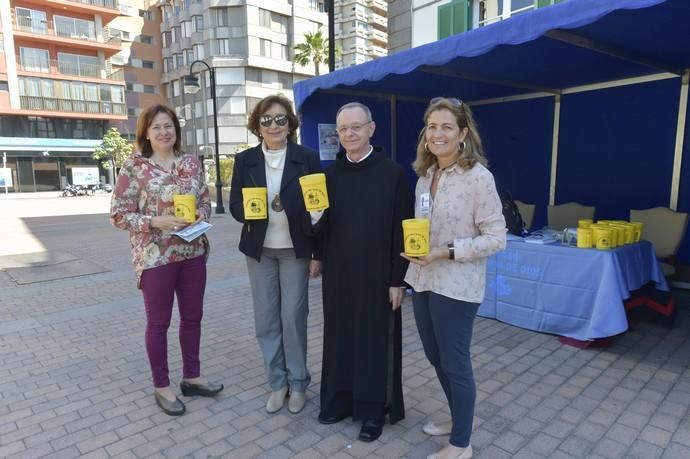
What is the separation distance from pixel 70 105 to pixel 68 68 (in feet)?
9.31

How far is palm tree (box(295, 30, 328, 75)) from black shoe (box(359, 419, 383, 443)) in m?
38.4

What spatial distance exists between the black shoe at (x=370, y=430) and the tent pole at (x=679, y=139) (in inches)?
199

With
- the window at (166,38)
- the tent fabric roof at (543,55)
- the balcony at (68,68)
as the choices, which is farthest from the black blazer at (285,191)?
the window at (166,38)

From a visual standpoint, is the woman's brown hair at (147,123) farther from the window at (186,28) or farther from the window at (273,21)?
the window at (186,28)

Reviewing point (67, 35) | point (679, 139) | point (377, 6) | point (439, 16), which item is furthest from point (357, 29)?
point (679, 139)

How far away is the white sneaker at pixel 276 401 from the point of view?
2.91 metres

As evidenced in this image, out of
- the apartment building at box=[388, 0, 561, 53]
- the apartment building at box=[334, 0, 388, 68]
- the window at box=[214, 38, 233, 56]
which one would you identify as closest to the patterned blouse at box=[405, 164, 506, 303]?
the apartment building at box=[388, 0, 561, 53]

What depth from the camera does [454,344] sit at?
2145 millimetres

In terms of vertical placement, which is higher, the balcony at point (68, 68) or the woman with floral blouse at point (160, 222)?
the balcony at point (68, 68)

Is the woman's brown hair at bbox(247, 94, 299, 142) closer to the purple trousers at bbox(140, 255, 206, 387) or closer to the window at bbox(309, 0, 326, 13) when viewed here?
the purple trousers at bbox(140, 255, 206, 387)

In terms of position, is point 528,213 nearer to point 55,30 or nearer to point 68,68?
point 68,68

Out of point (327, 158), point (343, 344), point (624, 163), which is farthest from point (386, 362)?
point (624, 163)

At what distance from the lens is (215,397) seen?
10.3 ft

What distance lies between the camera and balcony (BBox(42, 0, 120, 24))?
109ft
